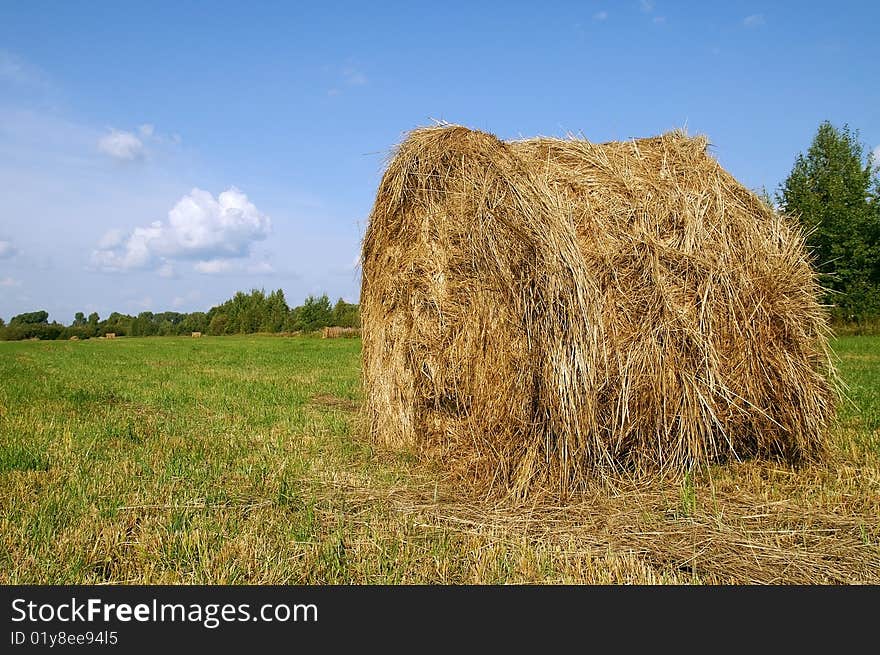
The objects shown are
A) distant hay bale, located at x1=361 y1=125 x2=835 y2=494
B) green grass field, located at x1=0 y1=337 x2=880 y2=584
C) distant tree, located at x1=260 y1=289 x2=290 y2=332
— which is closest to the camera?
green grass field, located at x1=0 y1=337 x2=880 y2=584

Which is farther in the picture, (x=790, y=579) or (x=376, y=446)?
(x=376, y=446)

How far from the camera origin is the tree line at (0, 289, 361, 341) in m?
78.4

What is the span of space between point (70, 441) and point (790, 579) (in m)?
6.63

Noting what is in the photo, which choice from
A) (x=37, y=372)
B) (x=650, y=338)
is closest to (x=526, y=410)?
(x=650, y=338)

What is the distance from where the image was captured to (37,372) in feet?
59.0

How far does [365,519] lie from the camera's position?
4551mm

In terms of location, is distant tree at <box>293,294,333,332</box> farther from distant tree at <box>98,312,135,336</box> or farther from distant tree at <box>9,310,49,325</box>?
distant tree at <box>9,310,49,325</box>

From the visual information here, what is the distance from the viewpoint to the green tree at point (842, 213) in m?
35.7

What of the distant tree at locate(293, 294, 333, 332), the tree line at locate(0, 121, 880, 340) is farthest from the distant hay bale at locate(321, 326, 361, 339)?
the distant tree at locate(293, 294, 333, 332)

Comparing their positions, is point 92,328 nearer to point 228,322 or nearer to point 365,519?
point 228,322

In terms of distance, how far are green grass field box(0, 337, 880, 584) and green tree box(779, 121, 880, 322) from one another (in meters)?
32.9

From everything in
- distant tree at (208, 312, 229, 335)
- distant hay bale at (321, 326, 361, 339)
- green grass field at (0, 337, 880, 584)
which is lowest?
green grass field at (0, 337, 880, 584)

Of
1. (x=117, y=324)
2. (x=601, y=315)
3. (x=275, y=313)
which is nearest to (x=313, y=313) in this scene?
(x=275, y=313)

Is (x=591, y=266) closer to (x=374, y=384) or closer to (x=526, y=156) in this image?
(x=526, y=156)
